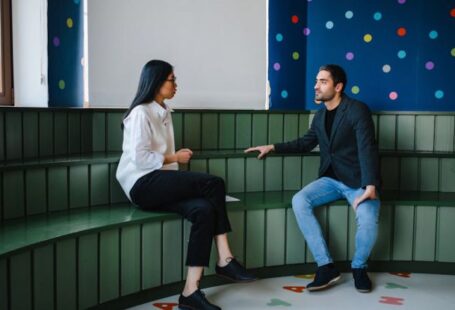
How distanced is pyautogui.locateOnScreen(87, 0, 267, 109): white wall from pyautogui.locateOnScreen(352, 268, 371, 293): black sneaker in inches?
59.6

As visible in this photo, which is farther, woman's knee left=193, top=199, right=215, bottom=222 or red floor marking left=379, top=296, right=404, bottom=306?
red floor marking left=379, top=296, right=404, bottom=306

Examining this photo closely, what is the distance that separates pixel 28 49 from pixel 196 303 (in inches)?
69.9

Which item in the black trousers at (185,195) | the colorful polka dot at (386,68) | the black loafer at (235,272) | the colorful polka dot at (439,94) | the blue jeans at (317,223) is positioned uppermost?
the colorful polka dot at (386,68)

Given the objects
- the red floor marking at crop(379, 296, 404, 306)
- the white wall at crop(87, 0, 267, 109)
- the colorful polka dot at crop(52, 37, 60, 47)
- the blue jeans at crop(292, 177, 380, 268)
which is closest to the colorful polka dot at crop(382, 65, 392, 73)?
the white wall at crop(87, 0, 267, 109)

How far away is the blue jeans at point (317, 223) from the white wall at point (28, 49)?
1.65 metres

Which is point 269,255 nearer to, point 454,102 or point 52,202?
point 52,202

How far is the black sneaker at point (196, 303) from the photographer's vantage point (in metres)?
2.60

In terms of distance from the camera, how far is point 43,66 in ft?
10.7

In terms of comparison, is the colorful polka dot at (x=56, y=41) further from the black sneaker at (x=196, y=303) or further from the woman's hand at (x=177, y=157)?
the black sneaker at (x=196, y=303)

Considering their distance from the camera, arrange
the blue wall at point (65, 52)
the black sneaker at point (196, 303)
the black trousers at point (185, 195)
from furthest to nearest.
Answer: the blue wall at point (65, 52) < the black trousers at point (185, 195) < the black sneaker at point (196, 303)

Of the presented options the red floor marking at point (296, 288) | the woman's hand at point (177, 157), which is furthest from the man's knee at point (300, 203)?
the woman's hand at point (177, 157)

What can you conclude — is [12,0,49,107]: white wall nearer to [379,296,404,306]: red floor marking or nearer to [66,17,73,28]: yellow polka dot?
[66,17,73,28]: yellow polka dot

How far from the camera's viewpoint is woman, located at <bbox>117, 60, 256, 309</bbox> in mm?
2666

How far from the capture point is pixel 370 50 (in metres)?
4.06
